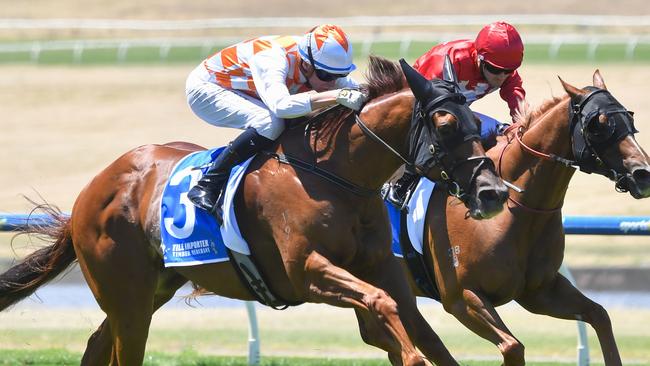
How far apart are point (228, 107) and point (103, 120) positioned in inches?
678

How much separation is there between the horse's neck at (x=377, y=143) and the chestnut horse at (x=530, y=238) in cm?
92

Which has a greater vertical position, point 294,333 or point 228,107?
point 228,107

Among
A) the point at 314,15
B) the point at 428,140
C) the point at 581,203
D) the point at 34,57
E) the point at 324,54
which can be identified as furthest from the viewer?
the point at 314,15

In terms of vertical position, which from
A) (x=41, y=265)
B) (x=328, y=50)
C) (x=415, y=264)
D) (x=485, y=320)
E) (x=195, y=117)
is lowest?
(x=195, y=117)

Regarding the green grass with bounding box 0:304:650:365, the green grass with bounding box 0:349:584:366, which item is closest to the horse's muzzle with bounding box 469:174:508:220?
the green grass with bounding box 0:349:584:366

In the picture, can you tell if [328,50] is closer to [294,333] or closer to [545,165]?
[545,165]

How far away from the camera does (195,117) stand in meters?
22.2

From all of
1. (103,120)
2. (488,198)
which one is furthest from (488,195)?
(103,120)

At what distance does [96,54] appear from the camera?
1134 inches

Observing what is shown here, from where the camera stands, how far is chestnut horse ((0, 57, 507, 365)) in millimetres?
4879

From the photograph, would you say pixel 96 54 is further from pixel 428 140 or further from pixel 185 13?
pixel 428 140

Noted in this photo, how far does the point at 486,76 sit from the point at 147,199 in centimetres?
190

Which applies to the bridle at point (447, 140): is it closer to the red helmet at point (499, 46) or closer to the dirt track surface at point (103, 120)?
the red helmet at point (499, 46)

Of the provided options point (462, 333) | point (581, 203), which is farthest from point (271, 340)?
point (581, 203)
